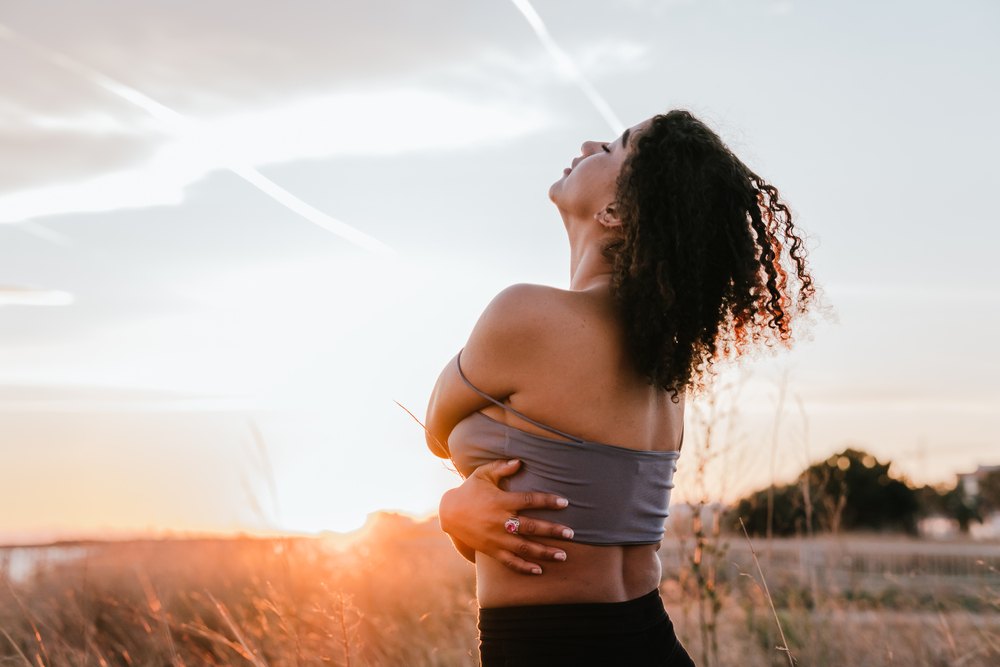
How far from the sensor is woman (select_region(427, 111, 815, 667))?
162cm

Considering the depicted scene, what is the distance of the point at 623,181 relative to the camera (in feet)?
6.68

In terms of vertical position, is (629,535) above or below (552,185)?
below

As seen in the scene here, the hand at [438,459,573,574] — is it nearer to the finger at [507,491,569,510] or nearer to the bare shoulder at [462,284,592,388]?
the finger at [507,491,569,510]

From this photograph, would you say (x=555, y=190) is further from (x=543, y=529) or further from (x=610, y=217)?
(x=543, y=529)

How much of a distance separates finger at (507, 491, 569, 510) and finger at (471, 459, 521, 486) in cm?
7

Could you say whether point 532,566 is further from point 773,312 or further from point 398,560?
point 398,560

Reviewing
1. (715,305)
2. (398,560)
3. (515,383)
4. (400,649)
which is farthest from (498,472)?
(398,560)

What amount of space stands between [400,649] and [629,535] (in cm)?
389

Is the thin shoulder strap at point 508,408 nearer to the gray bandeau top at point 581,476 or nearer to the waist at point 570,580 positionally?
the gray bandeau top at point 581,476

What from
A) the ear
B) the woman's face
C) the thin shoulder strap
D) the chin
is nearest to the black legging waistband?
the thin shoulder strap

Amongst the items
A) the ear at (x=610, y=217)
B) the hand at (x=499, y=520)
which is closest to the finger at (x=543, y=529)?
the hand at (x=499, y=520)

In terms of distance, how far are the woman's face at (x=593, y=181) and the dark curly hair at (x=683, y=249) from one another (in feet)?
0.24

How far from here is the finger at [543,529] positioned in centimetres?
160

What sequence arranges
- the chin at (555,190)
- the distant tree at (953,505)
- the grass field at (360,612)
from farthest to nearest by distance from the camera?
the distant tree at (953,505) < the grass field at (360,612) < the chin at (555,190)
